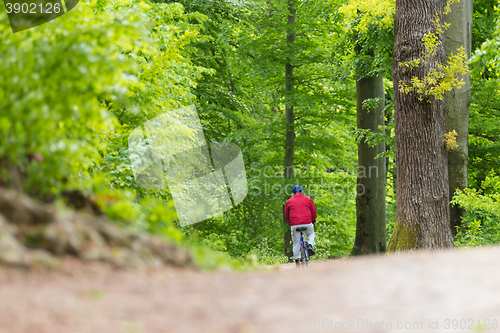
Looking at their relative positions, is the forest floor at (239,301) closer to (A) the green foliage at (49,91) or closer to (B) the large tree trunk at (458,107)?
(A) the green foliage at (49,91)

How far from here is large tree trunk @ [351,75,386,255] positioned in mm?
13344

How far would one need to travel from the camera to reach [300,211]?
30.3ft

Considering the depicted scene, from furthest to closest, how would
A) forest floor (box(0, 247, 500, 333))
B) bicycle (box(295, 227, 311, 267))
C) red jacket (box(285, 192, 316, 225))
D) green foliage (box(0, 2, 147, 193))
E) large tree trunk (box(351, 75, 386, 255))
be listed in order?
large tree trunk (box(351, 75, 386, 255)) → bicycle (box(295, 227, 311, 267)) → red jacket (box(285, 192, 316, 225)) → green foliage (box(0, 2, 147, 193)) → forest floor (box(0, 247, 500, 333))

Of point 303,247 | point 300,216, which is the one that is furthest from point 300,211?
point 303,247

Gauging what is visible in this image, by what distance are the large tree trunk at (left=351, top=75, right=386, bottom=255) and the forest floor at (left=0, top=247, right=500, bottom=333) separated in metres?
9.85

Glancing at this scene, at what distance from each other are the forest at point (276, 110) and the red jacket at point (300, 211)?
6.07ft

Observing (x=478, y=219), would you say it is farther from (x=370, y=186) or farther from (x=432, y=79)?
(x=432, y=79)

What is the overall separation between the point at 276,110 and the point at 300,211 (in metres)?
11.3

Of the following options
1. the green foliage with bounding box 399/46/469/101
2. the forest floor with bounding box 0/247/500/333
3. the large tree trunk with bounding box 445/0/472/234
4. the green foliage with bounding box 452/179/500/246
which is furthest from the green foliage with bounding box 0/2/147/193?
the large tree trunk with bounding box 445/0/472/234

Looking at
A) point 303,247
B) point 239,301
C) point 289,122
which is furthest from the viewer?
point 289,122

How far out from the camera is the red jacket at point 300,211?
30.3ft

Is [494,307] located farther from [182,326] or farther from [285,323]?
[182,326]

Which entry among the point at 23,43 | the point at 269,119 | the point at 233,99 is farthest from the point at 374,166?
the point at 23,43

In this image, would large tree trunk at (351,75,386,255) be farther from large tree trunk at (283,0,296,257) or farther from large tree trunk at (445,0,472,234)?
large tree trunk at (445,0,472,234)
